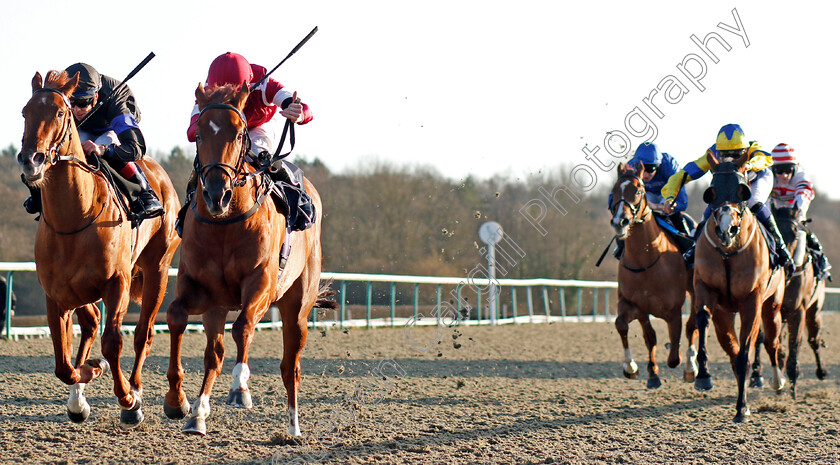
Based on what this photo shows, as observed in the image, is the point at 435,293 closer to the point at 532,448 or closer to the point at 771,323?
the point at 771,323

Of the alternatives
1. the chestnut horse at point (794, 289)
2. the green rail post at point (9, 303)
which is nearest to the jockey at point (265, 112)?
the chestnut horse at point (794, 289)

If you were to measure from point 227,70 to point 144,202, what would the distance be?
1083 mm

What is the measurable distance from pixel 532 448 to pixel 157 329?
26.3ft

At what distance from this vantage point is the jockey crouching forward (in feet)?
27.9

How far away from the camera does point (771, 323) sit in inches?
311

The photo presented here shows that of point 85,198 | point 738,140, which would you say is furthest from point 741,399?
point 85,198

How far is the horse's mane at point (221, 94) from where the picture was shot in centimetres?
427

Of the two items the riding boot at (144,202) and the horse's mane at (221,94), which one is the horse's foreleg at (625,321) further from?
the horse's mane at (221,94)

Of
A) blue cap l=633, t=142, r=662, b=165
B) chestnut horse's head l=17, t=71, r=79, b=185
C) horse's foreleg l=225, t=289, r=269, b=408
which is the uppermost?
blue cap l=633, t=142, r=662, b=165

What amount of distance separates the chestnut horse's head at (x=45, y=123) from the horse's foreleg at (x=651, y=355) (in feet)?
18.0

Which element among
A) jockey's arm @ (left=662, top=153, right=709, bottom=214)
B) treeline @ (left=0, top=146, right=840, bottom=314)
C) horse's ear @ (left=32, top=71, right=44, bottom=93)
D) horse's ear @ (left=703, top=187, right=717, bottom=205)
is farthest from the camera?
treeline @ (left=0, top=146, right=840, bottom=314)

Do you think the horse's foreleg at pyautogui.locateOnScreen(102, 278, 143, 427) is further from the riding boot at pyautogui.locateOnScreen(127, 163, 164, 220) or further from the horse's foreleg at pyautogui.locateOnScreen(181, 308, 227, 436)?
the horse's foreleg at pyautogui.locateOnScreen(181, 308, 227, 436)

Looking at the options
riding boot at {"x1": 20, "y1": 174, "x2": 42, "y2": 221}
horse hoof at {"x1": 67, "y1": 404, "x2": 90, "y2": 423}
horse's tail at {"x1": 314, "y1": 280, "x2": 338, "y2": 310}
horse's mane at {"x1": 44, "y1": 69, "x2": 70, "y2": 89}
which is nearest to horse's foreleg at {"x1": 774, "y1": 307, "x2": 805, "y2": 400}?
horse's tail at {"x1": 314, "y1": 280, "x2": 338, "y2": 310}

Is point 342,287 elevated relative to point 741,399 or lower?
elevated
